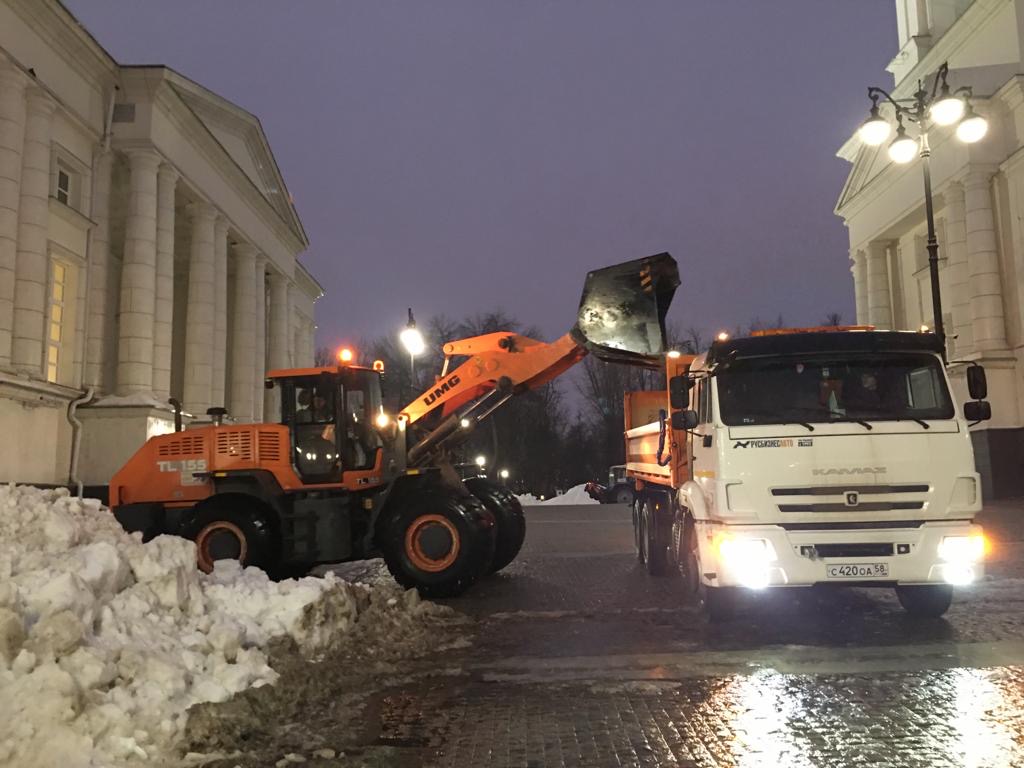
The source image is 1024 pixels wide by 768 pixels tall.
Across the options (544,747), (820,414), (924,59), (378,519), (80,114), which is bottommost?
(544,747)

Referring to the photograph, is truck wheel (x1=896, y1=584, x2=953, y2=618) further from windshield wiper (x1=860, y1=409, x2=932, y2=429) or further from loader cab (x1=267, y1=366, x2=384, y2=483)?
loader cab (x1=267, y1=366, x2=384, y2=483)

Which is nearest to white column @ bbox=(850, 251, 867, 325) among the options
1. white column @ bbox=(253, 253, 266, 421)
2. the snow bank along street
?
white column @ bbox=(253, 253, 266, 421)

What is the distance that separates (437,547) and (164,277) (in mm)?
16884

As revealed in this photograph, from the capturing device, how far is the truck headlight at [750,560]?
7029 mm

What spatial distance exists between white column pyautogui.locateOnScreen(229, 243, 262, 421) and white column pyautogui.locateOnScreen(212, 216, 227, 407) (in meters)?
2.60

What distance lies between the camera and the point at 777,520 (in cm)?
707

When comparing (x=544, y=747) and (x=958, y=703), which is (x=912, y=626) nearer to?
(x=958, y=703)

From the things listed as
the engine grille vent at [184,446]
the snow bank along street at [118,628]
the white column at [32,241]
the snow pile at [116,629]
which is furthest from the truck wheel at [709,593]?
the white column at [32,241]

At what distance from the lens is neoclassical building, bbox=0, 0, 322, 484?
58.3ft

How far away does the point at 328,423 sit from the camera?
419 inches

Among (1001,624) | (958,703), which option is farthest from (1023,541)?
(958,703)

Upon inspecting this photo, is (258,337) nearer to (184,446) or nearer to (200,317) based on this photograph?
(200,317)

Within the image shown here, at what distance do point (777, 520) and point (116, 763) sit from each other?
17.3 feet

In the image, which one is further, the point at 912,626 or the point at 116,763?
the point at 912,626
